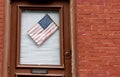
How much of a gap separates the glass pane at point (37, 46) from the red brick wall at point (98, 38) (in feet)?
1.40

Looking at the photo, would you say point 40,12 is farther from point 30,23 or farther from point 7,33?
point 7,33

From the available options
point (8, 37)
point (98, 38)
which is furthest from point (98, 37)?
point (8, 37)

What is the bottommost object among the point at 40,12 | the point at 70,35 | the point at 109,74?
the point at 109,74

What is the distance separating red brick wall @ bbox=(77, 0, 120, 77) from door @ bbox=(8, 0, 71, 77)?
0.89ft

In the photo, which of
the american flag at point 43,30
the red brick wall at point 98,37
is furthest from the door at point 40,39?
the red brick wall at point 98,37

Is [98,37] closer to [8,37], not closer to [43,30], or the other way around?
[43,30]

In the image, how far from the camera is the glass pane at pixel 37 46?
627 cm

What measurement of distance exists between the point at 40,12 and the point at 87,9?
83 cm

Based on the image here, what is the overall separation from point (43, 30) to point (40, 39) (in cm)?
17

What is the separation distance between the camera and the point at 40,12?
6.50 metres

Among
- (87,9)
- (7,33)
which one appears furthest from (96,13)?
(7,33)

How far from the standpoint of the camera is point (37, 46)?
6344 mm

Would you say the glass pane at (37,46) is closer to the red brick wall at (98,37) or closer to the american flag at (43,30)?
the american flag at (43,30)

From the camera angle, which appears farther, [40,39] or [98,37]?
[40,39]
